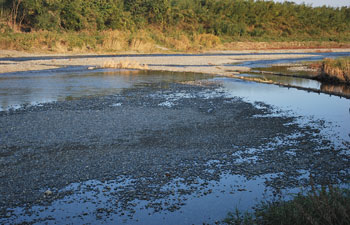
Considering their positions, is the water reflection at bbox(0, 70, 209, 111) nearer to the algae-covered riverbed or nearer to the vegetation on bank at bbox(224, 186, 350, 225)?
the algae-covered riverbed

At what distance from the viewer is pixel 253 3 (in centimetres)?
7969

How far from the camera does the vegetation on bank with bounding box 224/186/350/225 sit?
15.5 ft

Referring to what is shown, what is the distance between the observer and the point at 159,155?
28.2ft

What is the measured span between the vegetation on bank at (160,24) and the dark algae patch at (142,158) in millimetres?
30735

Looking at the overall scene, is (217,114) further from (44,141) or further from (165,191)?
(165,191)

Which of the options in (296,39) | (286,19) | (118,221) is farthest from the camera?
(286,19)

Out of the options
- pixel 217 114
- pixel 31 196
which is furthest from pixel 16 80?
pixel 31 196

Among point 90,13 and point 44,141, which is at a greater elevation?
point 90,13

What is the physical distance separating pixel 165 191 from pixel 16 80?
1772cm

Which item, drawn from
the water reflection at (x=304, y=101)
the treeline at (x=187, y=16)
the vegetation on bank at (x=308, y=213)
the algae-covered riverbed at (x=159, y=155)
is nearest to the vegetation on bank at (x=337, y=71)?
the water reflection at (x=304, y=101)

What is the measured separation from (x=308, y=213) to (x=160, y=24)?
55826mm

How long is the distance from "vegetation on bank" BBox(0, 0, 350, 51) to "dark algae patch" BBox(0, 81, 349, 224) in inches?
1210

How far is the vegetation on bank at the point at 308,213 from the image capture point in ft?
15.5

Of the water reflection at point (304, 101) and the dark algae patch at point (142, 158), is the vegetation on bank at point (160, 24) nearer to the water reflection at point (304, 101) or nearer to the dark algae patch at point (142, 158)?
the water reflection at point (304, 101)
